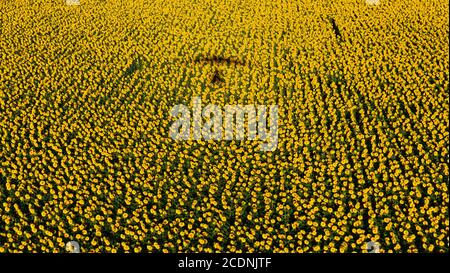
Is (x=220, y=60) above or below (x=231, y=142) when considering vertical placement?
above

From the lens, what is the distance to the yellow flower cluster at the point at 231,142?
7.92m

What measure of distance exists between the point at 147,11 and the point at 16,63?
7.64 meters

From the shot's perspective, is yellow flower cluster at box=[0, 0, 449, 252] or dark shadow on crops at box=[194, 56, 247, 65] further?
dark shadow on crops at box=[194, 56, 247, 65]

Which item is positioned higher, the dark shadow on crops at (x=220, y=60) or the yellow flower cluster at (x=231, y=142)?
the dark shadow on crops at (x=220, y=60)

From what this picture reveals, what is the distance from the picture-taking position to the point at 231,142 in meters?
10.5

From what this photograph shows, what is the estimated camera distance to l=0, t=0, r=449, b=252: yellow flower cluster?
7918mm

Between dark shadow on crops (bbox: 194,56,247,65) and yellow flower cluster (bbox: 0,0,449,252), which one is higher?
dark shadow on crops (bbox: 194,56,247,65)

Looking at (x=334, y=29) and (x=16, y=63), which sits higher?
(x=334, y=29)

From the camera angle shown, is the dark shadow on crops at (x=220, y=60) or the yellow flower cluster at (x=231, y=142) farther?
the dark shadow on crops at (x=220, y=60)
